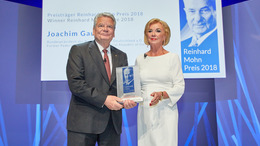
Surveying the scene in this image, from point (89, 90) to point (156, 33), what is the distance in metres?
0.89

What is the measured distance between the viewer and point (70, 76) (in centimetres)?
164

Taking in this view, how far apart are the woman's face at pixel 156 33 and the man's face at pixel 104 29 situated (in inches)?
16.4

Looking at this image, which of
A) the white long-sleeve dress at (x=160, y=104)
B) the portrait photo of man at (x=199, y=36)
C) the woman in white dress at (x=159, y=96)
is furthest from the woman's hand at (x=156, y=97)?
the portrait photo of man at (x=199, y=36)

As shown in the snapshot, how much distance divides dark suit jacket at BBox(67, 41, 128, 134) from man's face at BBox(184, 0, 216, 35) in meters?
2.17

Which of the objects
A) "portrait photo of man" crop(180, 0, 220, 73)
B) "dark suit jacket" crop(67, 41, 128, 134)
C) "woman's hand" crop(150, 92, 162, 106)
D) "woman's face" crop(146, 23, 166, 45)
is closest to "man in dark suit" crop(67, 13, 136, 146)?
"dark suit jacket" crop(67, 41, 128, 134)

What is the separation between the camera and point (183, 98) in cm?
367

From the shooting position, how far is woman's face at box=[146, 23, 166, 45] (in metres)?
2.02

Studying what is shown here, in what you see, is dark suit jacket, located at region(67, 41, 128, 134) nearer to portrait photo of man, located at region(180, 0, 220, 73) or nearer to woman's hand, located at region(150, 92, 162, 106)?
woman's hand, located at region(150, 92, 162, 106)

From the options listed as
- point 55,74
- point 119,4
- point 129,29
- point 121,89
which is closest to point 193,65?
point 129,29

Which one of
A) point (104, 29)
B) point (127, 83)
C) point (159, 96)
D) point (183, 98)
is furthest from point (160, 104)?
point (183, 98)

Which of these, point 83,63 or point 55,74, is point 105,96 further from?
point 55,74

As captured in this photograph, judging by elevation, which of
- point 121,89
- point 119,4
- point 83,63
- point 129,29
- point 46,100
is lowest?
point 46,100

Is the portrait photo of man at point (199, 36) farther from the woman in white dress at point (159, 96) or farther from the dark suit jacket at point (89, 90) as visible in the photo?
the dark suit jacket at point (89, 90)

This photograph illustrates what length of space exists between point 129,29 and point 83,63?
1.85 metres
